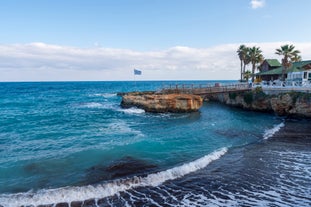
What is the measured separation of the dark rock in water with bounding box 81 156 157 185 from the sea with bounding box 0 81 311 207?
0.05 meters

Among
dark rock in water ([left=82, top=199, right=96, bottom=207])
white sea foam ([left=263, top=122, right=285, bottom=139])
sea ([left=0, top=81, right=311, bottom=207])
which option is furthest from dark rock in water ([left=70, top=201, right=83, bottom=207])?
white sea foam ([left=263, top=122, right=285, bottom=139])

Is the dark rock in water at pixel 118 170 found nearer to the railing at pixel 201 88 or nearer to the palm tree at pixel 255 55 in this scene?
the railing at pixel 201 88

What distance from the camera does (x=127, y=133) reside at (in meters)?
22.1

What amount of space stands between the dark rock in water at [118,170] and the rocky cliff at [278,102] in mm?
24819

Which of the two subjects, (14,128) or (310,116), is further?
(310,116)

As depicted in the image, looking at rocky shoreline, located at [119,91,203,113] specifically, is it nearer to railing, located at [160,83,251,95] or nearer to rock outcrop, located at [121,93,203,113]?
rock outcrop, located at [121,93,203,113]

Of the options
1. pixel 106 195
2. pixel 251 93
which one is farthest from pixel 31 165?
pixel 251 93

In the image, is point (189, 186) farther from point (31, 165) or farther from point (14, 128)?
point (14, 128)

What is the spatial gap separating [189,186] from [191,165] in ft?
8.26

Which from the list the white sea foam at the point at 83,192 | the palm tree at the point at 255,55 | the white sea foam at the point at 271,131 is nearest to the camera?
the white sea foam at the point at 83,192

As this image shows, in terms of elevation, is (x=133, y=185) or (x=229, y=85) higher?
(x=229, y=85)

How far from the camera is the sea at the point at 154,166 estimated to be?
10.2m

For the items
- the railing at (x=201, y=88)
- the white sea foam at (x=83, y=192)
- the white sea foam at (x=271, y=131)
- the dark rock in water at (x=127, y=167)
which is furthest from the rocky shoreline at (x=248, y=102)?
the white sea foam at (x=83, y=192)

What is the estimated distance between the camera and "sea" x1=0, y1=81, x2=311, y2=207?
10.2m
